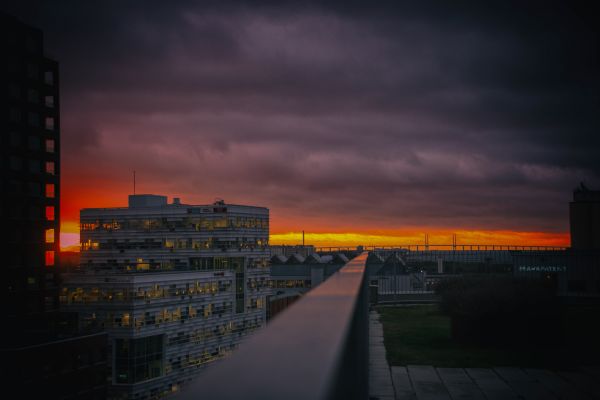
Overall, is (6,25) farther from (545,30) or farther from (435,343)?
(435,343)

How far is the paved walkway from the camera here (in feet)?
23.2

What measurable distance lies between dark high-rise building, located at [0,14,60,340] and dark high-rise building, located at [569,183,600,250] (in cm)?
6620

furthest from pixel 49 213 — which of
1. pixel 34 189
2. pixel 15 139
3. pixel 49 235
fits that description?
pixel 15 139

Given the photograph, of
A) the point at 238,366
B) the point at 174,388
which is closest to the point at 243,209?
the point at 174,388

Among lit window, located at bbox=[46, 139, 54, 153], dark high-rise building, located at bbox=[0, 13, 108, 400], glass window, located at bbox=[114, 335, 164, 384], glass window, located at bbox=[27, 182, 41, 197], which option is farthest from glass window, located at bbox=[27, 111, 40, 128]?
glass window, located at bbox=[114, 335, 164, 384]

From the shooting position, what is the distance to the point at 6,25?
214 feet

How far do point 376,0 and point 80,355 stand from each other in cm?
4742

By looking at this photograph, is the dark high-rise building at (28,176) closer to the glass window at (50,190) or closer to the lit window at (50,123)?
the lit window at (50,123)

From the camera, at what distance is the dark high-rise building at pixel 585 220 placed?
6253 cm

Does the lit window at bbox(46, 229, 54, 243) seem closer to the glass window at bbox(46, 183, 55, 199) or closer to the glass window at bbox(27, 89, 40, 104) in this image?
the glass window at bbox(46, 183, 55, 199)

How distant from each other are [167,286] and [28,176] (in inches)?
996

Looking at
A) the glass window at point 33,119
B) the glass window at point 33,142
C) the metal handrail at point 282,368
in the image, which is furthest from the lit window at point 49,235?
the metal handrail at point 282,368

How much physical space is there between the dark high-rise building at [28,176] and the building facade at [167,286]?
38.4ft

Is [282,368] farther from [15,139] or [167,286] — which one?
[167,286]
